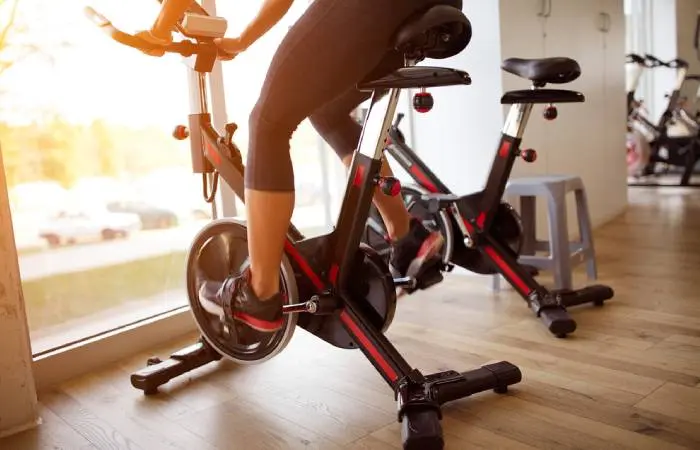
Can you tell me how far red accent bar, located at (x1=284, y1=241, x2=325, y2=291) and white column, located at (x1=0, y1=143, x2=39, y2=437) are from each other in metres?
0.69

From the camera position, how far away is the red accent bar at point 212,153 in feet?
6.10

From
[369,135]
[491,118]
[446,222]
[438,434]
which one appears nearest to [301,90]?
[369,135]

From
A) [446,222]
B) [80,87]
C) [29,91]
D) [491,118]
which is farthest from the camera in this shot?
[491,118]

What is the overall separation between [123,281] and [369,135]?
1.23 metres

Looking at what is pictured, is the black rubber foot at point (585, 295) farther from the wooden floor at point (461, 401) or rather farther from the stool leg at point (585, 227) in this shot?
the stool leg at point (585, 227)

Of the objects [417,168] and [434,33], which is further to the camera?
[417,168]

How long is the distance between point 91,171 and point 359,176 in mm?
1117

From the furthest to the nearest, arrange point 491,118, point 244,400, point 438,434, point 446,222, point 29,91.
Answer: point 491,118
point 446,222
point 29,91
point 244,400
point 438,434

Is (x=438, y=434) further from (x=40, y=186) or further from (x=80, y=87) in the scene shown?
(x=80, y=87)

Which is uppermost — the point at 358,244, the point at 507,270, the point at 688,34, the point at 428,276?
the point at 688,34

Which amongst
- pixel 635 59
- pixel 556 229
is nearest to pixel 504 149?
pixel 556 229

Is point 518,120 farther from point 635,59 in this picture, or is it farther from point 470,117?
point 635,59

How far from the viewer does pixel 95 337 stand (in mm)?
2129

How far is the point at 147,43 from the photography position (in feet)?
5.41
